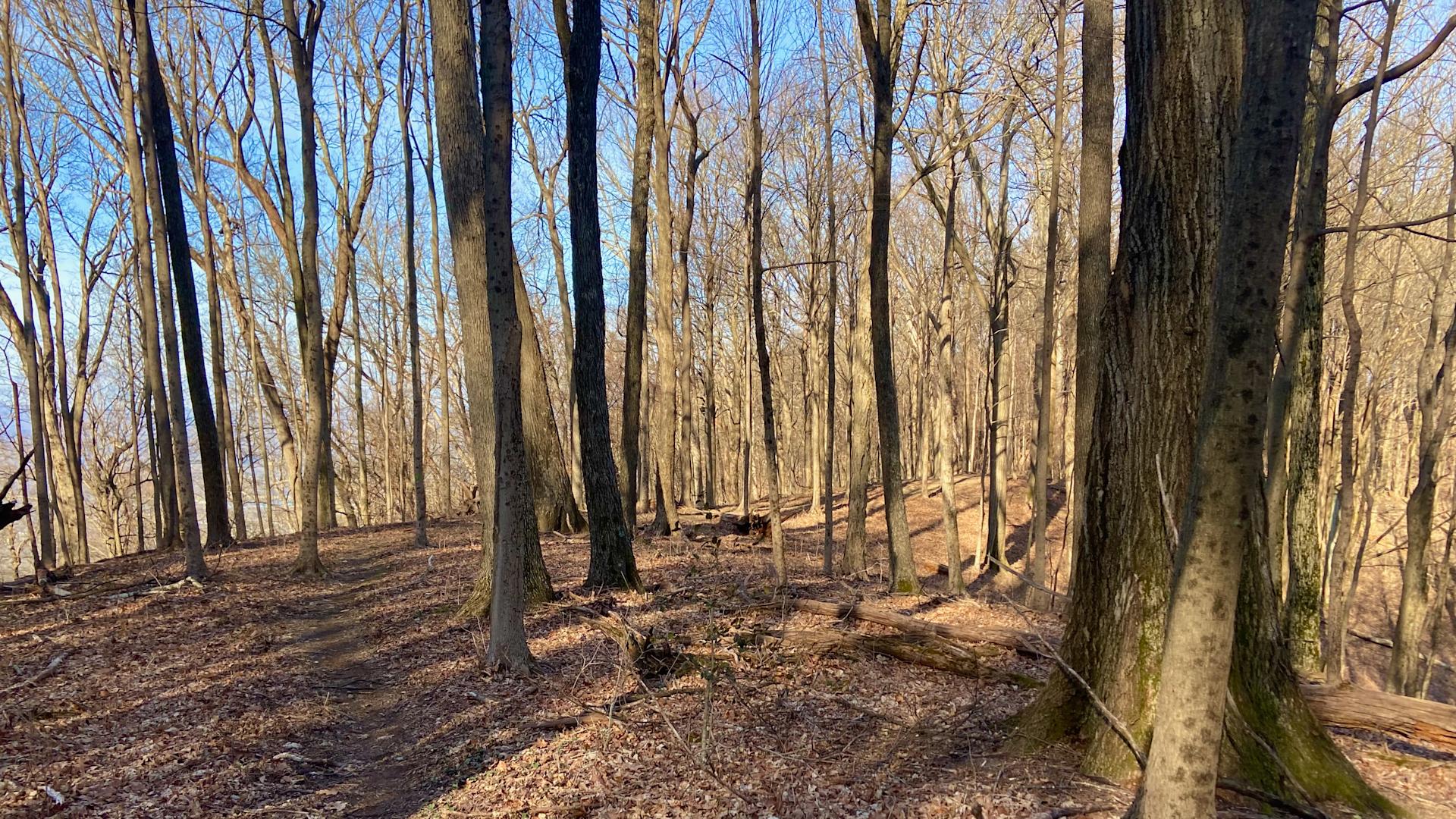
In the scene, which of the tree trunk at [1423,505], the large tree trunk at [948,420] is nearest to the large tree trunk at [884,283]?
the large tree trunk at [948,420]

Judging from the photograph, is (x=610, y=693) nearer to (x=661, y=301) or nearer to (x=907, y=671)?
(x=907, y=671)

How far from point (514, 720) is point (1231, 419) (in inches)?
189

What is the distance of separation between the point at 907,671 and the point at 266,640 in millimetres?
6526

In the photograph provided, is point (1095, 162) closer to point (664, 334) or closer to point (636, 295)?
point (636, 295)


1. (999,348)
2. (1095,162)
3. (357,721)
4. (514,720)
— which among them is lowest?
(357,721)

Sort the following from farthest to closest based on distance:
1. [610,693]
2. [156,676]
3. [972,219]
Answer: [972,219]
[156,676]
[610,693]

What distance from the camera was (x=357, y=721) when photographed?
5.72m

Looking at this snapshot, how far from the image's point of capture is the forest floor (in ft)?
12.5

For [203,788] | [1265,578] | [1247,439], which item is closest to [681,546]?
[203,788]

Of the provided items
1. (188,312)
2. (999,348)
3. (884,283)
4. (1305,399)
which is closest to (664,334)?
(884,283)

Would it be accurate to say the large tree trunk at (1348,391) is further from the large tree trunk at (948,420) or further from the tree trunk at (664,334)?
the tree trunk at (664,334)

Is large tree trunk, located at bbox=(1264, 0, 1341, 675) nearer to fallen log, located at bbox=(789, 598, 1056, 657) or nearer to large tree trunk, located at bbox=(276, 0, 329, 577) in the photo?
fallen log, located at bbox=(789, 598, 1056, 657)

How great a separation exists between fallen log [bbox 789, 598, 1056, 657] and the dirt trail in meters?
3.60

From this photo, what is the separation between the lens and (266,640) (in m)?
7.55
